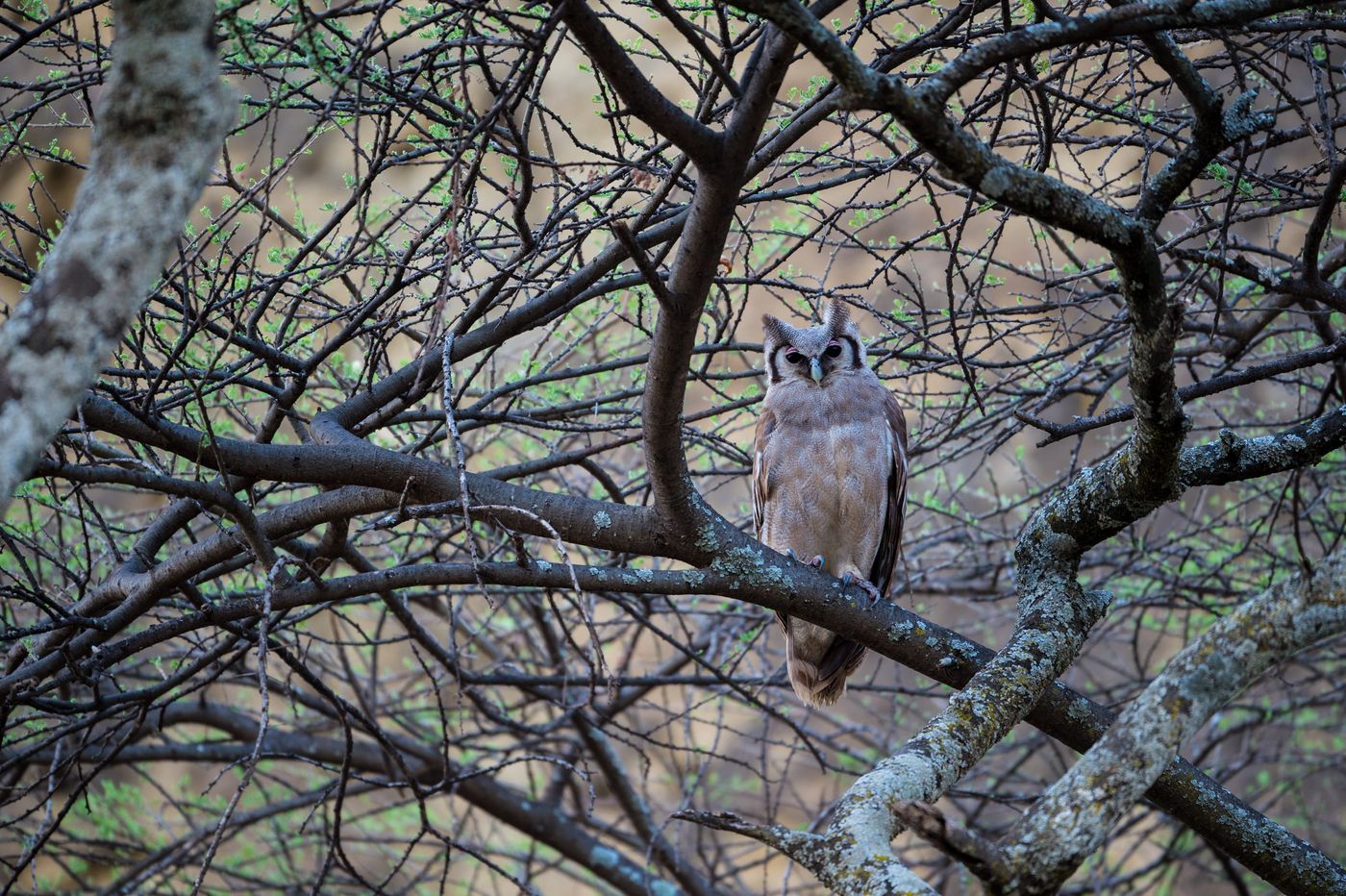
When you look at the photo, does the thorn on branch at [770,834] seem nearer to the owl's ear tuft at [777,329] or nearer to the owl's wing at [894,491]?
the owl's wing at [894,491]

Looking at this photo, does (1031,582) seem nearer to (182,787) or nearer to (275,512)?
(275,512)

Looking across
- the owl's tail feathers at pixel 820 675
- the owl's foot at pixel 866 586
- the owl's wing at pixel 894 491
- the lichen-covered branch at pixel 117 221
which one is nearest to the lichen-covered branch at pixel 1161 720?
the owl's foot at pixel 866 586

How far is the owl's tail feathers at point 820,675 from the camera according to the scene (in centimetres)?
490

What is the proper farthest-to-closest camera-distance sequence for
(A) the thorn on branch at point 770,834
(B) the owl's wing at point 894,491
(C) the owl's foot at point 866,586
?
(B) the owl's wing at point 894,491 < (C) the owl's foot at point 866,586 < (A) the thorn on branch at point 770,834

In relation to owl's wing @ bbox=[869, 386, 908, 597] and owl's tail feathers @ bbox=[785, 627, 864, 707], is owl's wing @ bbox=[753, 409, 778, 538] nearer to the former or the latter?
owl's wing @ bbox=[869, 386, 908, 597]

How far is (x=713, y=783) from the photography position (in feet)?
25.6

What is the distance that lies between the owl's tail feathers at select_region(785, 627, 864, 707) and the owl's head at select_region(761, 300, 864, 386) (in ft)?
3.70

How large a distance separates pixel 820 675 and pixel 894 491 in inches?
33.0

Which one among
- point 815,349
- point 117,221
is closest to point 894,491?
point 815,349

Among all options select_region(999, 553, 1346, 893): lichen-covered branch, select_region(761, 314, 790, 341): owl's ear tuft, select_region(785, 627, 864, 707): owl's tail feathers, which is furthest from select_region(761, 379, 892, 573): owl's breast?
select_region(999, 553, 1346, 893): lichen-covered branch

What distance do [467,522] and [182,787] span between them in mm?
4968

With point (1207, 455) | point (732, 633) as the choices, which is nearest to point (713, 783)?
point (732, 633)

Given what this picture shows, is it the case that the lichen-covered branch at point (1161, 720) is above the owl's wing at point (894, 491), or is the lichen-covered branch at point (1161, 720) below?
below

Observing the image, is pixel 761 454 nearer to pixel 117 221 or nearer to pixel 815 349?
pixel 815 349
